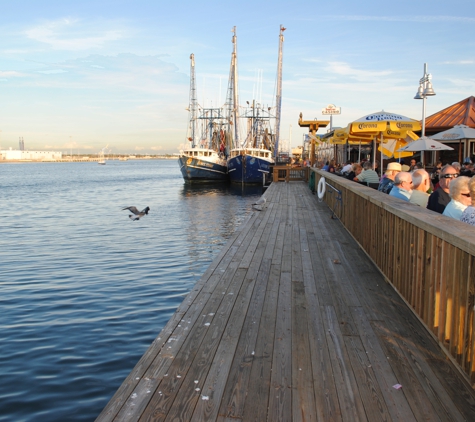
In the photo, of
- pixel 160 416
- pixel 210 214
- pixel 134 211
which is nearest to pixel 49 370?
pixel 160 416

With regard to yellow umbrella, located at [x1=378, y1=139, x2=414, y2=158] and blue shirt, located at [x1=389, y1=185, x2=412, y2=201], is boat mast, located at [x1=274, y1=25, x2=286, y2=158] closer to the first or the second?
yellow umbrella, located at [x1=378, y1=139, x2=414, y2=158]

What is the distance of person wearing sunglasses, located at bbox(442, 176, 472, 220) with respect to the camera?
4497 mm

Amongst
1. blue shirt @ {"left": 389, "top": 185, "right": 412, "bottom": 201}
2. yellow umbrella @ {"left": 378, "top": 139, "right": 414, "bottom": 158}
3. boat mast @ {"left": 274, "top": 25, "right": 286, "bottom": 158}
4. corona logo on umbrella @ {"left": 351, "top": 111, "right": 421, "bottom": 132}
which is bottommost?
blue shirt @ {"left": 389, "top": 185, "right": 412, "bottom": 201}

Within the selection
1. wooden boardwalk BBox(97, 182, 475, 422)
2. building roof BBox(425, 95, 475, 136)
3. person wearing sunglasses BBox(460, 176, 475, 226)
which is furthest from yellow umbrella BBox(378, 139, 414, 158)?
person wearing sunglasses BBox(460, 176, 475, 226)

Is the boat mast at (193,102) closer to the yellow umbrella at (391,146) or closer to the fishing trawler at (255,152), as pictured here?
the fishing trawler at (255,152)

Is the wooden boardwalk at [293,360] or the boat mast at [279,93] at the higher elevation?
the boat mast at [279,93]

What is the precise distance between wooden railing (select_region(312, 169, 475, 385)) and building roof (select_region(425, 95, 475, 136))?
54.3 ft

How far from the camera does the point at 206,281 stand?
543cm

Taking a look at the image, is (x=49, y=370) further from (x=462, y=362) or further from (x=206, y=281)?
(x=462, y=362)

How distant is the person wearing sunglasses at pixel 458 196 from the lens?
4.50 metres

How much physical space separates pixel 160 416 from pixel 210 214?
19022mm

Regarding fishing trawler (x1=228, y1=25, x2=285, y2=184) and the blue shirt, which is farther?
fishing trawler (x1=228, y1=25, x2=285, y2=184)

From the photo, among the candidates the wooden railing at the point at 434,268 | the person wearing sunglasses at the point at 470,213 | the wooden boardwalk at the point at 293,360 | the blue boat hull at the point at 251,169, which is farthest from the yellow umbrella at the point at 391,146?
the blue boat hull at the point at 251,169

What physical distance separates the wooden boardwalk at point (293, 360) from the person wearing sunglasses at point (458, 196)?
990 millimetres
